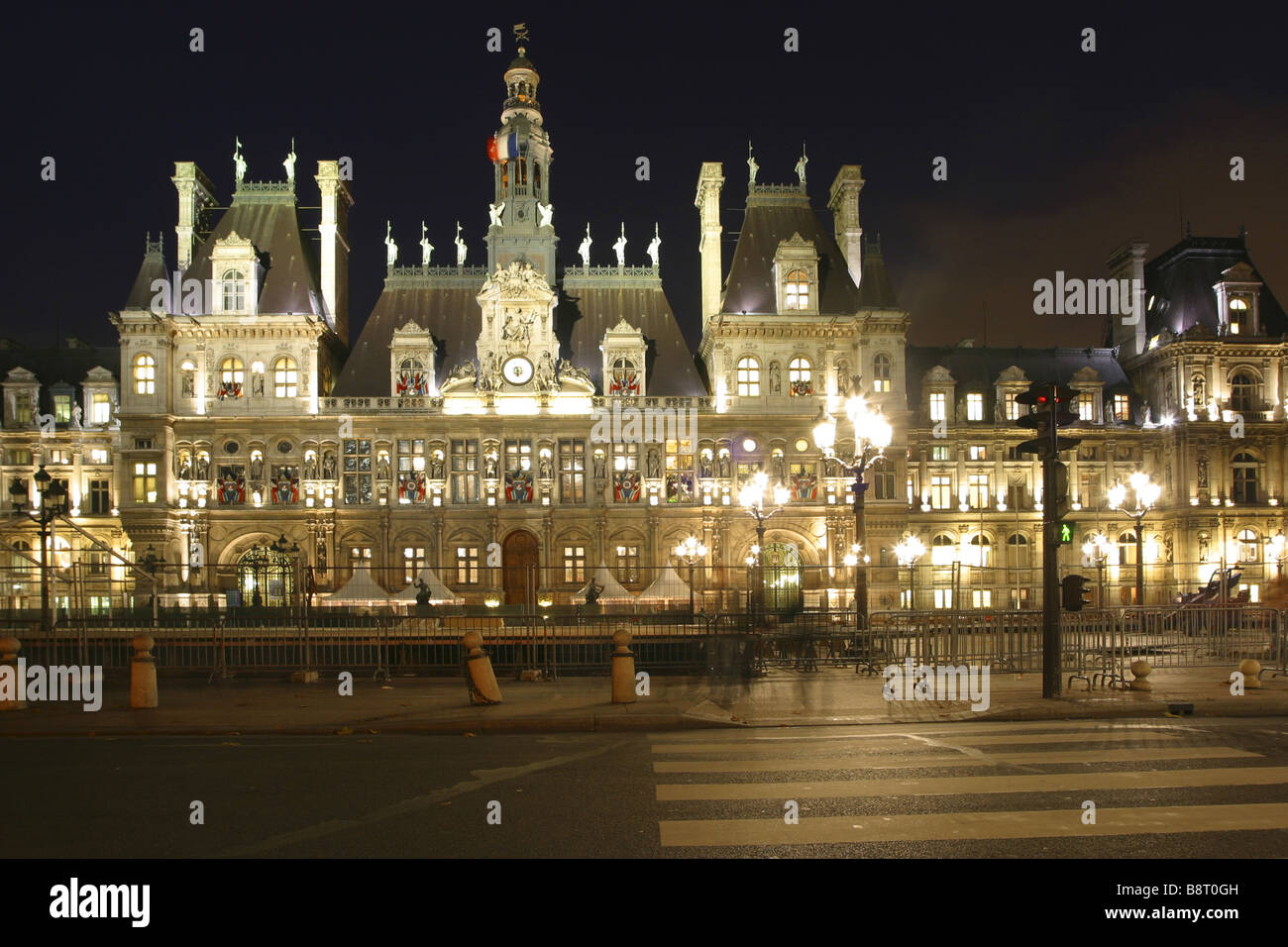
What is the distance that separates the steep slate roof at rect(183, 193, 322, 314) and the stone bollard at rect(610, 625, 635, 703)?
3627cm

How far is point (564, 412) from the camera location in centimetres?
4600

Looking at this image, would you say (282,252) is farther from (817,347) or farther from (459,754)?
(459,754)

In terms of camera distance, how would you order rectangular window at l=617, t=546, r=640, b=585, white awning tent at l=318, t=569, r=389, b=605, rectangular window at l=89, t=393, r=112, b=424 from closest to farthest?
white awning tent at l=318, t=569, r=389, b=605
rectangular window at l=617, t=546, r=640, b=585
rectangular window at l=89, t=393, r=112, b=424

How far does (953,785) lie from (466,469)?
37.5 metres

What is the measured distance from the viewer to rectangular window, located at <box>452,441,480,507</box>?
45.8 m

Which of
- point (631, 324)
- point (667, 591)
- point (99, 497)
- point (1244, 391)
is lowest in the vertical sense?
point (667, 591)

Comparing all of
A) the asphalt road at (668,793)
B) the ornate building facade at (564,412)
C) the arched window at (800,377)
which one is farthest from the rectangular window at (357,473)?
the asphalt road at (668,793)

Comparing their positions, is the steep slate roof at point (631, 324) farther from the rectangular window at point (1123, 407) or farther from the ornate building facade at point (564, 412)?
the rectangular window at point (1123, 407)

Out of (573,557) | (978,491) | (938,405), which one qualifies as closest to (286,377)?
(573,557)

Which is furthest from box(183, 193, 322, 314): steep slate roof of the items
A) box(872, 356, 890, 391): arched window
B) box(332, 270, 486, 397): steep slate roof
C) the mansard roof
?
the mansard roof

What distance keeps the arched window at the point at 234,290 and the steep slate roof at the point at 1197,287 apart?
150ft

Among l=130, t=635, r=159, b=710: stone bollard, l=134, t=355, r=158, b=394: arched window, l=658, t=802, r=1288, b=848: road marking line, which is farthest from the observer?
l=134, t=355, r=158, b=394: arched window

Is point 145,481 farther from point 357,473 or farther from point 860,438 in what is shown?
point 860,438

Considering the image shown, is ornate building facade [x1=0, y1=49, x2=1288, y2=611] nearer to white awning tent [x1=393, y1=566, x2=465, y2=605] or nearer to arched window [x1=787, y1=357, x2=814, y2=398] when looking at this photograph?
arched window [x1=787, y1=357, x2=814, y2=398]
